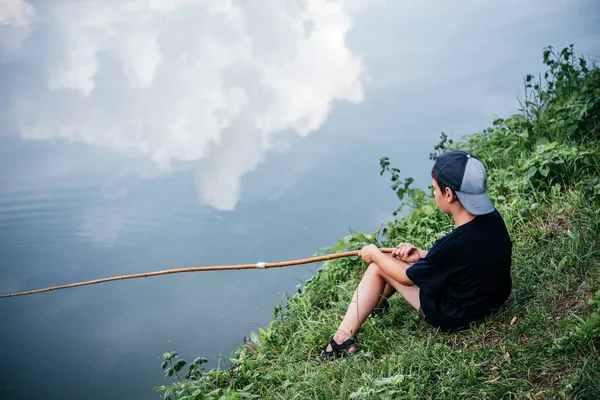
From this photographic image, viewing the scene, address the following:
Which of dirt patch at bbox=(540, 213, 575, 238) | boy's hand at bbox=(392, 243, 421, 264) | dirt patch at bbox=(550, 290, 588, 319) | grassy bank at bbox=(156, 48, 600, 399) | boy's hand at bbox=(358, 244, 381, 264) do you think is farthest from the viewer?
dirt patch at bbox=(540, 213, 575, 238)

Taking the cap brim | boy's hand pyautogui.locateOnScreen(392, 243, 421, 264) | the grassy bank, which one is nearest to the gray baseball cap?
the cap brim

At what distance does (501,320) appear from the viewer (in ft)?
8.36

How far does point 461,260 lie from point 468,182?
0.34 meters

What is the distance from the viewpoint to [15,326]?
454 centimetres

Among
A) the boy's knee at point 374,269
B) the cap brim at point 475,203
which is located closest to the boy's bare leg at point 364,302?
the boy's knee at point 374,269

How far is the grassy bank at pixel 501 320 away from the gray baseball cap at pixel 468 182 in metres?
0.57

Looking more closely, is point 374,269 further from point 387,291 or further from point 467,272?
point 467,272

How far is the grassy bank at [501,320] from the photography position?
2.13m

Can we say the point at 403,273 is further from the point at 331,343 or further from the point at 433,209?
the point at 433,209

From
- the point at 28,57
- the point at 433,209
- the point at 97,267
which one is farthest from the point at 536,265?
the point at 28,57

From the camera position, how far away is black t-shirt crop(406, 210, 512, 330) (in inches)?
91.6

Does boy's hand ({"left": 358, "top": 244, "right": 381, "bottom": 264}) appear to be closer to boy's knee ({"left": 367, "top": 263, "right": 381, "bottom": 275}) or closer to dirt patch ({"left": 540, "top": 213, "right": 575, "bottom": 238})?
boy's knee ({"left": 367, "top": 263, "right": 381, "bottom": 275})

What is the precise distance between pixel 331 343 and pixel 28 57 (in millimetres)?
7115

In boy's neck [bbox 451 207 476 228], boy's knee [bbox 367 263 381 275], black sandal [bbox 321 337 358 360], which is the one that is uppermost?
boy's knee [bbox 367 263 381 275]
